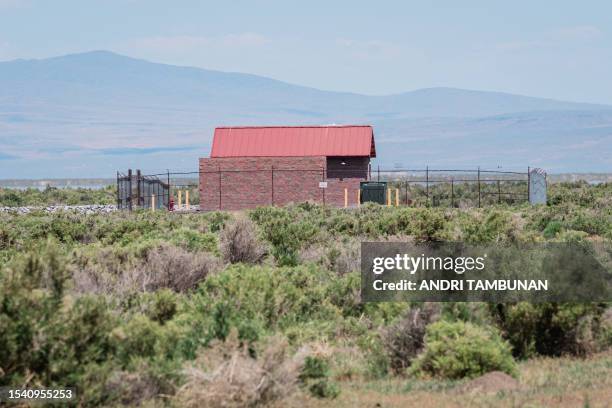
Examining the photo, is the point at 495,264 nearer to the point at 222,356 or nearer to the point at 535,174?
the point at 222,356

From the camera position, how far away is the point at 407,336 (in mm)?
12422

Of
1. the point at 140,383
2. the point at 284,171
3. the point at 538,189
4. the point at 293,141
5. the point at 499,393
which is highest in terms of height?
the point at 293,141

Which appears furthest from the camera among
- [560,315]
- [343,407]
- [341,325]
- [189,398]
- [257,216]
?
[257,216]

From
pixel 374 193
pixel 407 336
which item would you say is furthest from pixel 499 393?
pixel 374 193

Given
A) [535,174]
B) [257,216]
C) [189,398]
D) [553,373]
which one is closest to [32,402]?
[189,398]

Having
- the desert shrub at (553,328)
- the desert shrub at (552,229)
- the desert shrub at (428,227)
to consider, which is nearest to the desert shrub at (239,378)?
the desert shrub at (553,328)

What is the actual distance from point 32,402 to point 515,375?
4834mm

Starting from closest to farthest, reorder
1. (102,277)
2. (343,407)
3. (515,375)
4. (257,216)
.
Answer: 1. (343,407)
2. (515,375)
3. (102,277)
4. (257,216)

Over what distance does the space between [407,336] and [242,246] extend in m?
8.63

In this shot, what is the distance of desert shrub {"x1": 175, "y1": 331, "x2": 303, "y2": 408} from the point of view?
29.6 feet

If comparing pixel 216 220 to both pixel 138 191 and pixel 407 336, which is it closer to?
pixel 138 191

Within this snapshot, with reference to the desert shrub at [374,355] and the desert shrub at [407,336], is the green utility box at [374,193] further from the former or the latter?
the desert shrub at [407,336]

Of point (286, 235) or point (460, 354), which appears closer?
point (460, 354)

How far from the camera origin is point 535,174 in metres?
49.3
